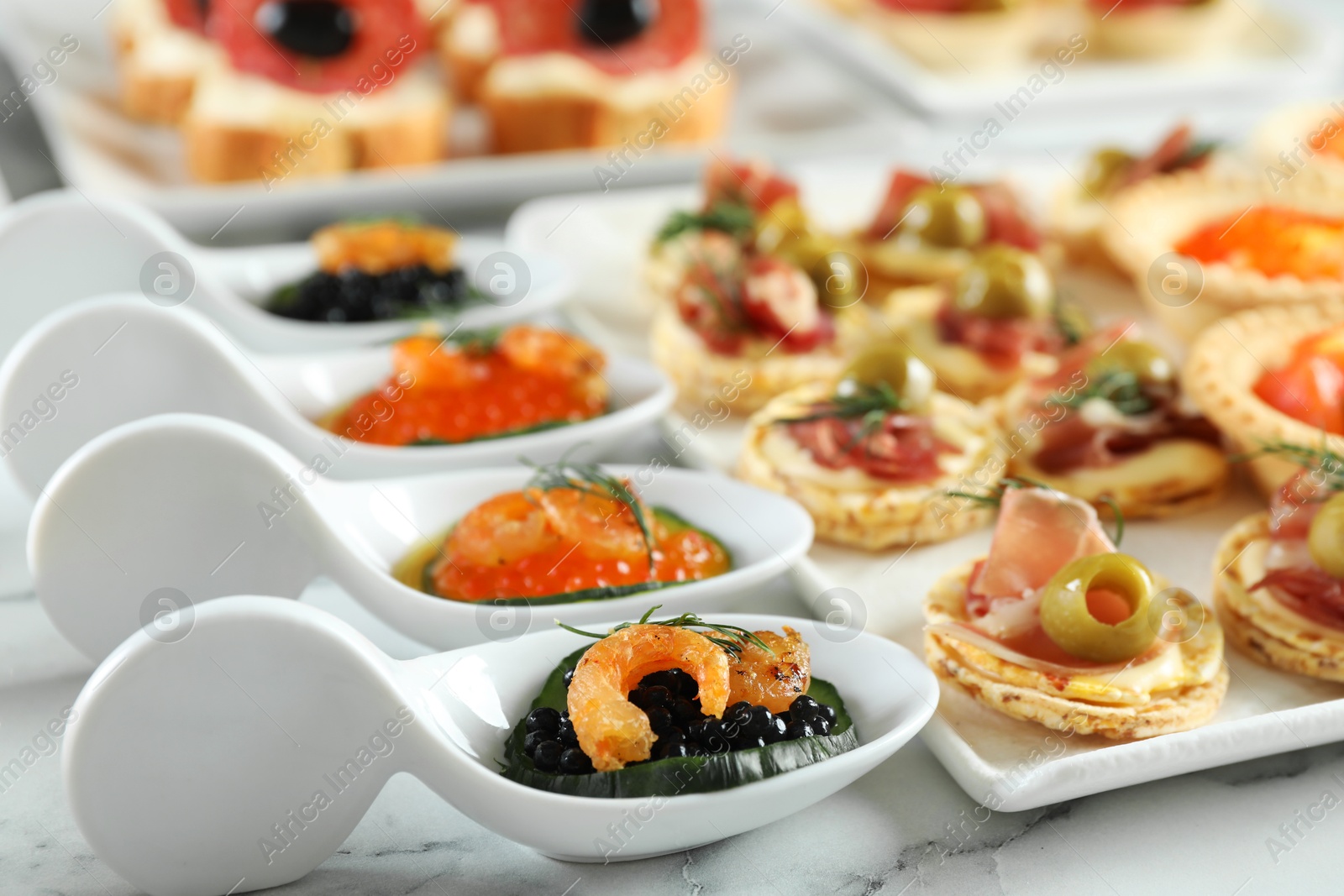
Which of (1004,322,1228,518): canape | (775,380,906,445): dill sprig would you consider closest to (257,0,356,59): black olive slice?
(775,380,906,445): dill sprig

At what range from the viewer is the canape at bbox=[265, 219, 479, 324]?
3.72 metres

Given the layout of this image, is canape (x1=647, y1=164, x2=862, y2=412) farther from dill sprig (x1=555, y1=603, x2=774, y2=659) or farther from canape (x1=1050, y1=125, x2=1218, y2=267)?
dill sprig (x1=555, y1=603, x2=774, y2=659)

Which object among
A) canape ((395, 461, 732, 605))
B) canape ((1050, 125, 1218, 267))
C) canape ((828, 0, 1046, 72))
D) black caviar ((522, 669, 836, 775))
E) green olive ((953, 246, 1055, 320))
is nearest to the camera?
black caviar ((522, 669, 836, 775))

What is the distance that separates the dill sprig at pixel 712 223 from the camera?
13.7ft

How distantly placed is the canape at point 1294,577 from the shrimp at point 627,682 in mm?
1200

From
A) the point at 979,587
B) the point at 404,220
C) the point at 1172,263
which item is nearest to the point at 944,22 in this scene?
the point at 1172,263

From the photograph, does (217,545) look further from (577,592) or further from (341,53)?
(341,53)

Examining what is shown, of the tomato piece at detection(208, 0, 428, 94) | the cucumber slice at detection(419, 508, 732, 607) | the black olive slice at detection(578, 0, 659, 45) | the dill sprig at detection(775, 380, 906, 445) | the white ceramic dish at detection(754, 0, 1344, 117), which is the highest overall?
the tomato piece at detection(208, 0, 428, 94)

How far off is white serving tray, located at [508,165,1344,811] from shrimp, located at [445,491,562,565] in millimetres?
624

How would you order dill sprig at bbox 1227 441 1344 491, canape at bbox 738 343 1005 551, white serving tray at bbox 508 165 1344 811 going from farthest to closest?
canape at bbox 738 343 1005 551 → dill sprig at bbox 1227 441 1344 491 → white serving tray at bbox 508 165 1344 811

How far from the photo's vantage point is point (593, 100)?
5.21m

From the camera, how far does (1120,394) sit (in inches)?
128

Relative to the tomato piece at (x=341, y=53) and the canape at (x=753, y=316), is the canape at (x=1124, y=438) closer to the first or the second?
the canape at (x=753, y=316)

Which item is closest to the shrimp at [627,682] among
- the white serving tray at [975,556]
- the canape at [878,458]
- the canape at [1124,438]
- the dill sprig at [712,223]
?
the white serving tray at [975,556]
